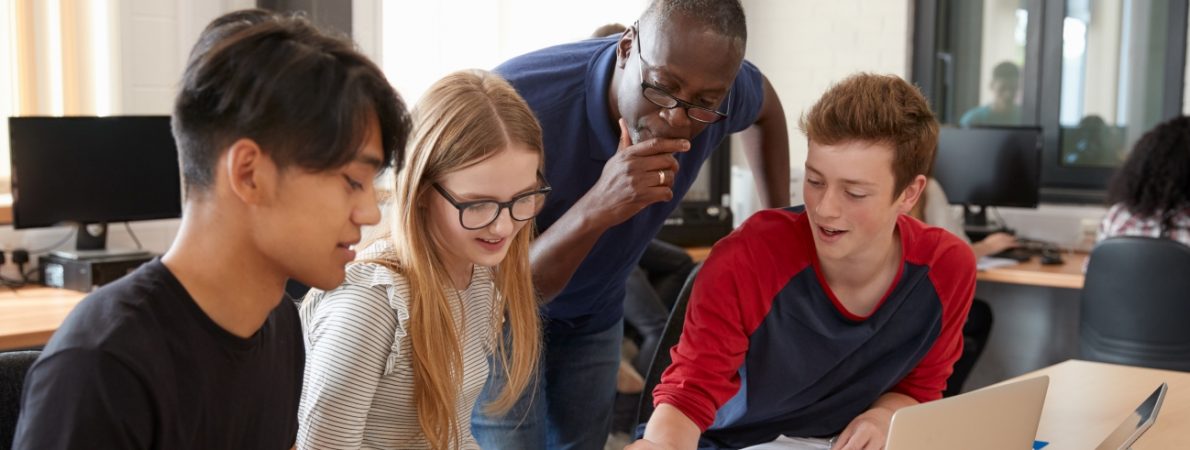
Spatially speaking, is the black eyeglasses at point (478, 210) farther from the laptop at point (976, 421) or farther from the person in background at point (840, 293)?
the laptop at point (976, 421)

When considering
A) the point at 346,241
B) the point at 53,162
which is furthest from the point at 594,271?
the point at 53,162

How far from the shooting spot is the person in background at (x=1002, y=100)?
191 inches

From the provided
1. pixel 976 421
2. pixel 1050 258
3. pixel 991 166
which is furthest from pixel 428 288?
pixel 991 166

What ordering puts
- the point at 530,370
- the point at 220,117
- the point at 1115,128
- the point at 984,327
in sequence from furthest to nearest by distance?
the point at 1115,128, the point at 984,327, the point at 530,370, the point at 220,117

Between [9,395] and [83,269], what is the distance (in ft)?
5.98

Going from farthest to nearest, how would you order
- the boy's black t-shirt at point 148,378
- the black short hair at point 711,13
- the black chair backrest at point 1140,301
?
the black chair backrest at point 1140,301 < the black short hair at point 711,13 < the boy's black t-shirt at point 148,378

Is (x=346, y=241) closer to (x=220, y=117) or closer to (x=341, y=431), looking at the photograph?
(x=220, y=117)

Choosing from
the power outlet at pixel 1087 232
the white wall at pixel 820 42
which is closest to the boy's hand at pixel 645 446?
the white wall at pixel 820 42

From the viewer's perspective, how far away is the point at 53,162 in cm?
298

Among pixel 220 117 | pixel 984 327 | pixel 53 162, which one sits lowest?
pixel 984 327

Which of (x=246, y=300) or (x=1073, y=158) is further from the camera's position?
(x=1073, y=158)

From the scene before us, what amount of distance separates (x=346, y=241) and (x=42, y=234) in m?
2.45

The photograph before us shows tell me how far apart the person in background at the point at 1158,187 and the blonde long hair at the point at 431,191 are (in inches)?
108

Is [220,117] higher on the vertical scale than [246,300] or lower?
higher
